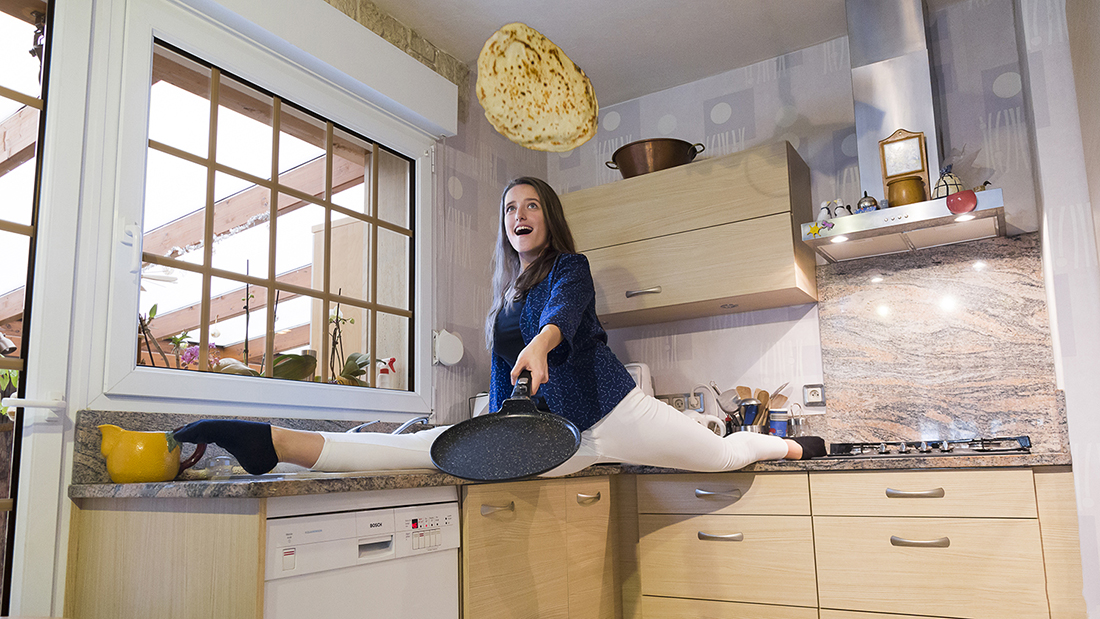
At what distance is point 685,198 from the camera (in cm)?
296

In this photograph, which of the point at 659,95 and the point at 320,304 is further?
the point at 659,95

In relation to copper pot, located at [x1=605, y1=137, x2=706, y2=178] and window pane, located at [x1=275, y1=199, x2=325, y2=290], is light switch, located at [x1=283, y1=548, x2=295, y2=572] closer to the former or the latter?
window pane, located at [x1=275, y1=199, x2=325, y2=290]

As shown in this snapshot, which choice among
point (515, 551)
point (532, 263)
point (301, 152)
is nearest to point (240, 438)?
point (515, 551)

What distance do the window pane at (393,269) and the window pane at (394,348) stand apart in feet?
0.20

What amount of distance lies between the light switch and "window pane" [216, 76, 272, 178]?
1.38 metres

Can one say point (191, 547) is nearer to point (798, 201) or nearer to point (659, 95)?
point (798, 201)

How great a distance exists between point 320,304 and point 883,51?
7.00ft

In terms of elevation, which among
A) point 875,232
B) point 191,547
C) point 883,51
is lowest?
point 191,547

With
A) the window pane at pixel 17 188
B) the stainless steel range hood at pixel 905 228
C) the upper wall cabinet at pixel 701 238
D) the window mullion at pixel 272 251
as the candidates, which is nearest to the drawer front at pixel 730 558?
the upper wall cabinet at pixel 701 238

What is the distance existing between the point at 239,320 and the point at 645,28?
73.4 inches

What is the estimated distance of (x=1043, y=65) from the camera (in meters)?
2.14

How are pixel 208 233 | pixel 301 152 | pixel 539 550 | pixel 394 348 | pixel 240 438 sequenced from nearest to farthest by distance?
pixel 240 438 → pixel 539 550 → pixel 208 233 → pixel 301 152 → pixel 394 348

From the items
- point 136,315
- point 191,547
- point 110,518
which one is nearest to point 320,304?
point 136,315

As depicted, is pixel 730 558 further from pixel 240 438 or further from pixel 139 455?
pixel 139 455
